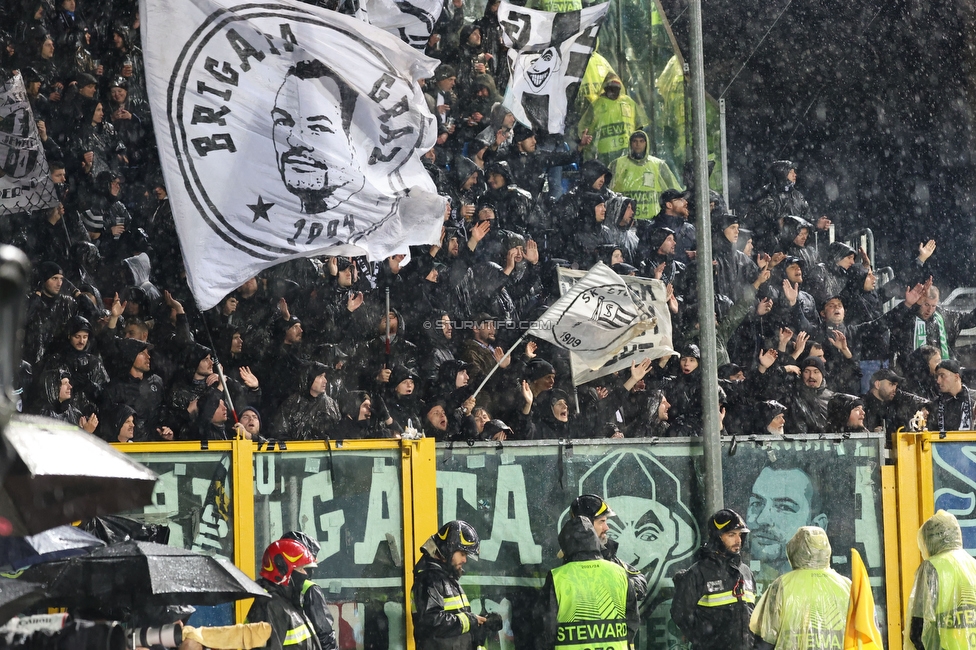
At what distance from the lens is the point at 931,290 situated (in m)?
13.2

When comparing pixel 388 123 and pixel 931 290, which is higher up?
pixel 388 123

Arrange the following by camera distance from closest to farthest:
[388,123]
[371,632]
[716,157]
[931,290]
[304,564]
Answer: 1. [304,564]
2. [371,632]
3. [388,123]
4. [931,290]
5. [716,157]

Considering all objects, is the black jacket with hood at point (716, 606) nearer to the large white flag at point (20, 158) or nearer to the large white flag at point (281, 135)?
the large white flag at point (281, 135)

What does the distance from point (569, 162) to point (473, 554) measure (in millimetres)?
6399

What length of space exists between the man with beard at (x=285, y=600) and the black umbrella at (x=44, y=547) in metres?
1.70

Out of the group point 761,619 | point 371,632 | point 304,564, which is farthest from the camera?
point 371,632

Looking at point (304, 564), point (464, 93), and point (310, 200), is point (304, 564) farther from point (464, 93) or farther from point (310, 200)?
point (464, 93)

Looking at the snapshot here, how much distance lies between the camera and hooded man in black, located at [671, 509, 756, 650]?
860 centimetres

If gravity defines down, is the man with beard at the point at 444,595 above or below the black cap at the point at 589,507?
below

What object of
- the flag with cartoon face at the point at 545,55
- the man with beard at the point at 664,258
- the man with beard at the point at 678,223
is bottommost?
the man with beard at the point at 664,258

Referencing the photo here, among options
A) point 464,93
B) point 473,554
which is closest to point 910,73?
point 464,93

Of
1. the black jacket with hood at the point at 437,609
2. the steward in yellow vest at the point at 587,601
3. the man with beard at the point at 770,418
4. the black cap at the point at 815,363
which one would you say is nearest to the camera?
the black jacket with hood at the point at 437,609

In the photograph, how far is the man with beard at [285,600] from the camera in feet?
23.2

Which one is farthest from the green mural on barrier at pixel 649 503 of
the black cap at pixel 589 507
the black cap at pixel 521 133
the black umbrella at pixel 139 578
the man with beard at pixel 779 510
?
the black cap at pixel 521 133
